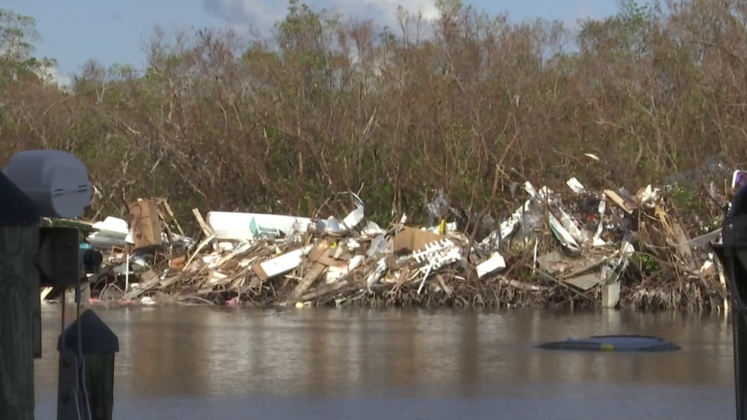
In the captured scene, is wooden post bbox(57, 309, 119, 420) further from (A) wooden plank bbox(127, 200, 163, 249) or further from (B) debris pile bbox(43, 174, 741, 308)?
(A) wooden plank bbox(127, 200, 163, 249)

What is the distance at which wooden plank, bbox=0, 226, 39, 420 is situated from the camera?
513 cm

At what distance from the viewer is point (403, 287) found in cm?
2902

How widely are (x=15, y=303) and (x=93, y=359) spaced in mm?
2100

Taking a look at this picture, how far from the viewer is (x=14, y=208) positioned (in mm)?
5152

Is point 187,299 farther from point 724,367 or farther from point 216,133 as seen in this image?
point 724,367

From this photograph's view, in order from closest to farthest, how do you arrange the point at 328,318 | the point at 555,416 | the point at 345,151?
the point at 555,416, the point at 328,318, the point at 345,151

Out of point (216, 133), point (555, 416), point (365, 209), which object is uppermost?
point (216, 133)

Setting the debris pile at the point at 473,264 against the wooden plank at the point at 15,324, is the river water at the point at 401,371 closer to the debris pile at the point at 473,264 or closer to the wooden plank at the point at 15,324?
the debris pile at the point at 473,264

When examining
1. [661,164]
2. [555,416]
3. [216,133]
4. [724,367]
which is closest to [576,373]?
[724,367]

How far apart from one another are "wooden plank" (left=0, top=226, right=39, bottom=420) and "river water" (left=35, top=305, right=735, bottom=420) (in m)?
6.97

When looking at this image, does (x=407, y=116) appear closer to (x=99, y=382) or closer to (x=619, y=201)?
(x=619, y=201)

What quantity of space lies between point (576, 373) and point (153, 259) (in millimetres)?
18995

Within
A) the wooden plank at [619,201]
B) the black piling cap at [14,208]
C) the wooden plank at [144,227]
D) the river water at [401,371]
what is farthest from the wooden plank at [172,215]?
the black piling cap at [14,208]

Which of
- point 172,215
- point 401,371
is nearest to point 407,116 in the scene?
point 172,215
